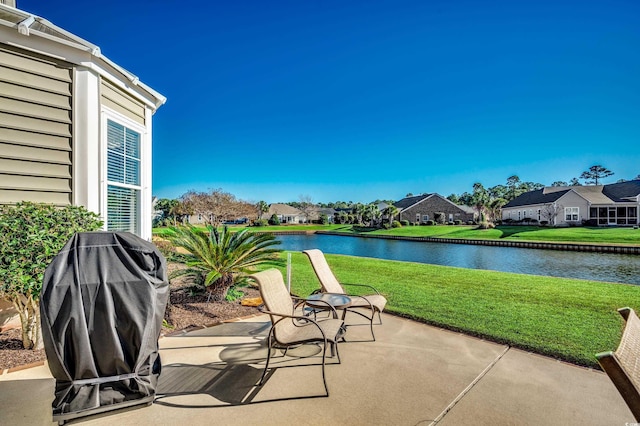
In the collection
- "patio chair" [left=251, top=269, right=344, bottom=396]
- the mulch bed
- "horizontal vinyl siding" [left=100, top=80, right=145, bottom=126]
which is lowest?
the mulch bed

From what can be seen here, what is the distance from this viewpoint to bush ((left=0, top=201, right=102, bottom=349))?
2.93 m

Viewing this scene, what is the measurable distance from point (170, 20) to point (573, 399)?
558 inches

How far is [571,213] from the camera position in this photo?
3425 centimetres

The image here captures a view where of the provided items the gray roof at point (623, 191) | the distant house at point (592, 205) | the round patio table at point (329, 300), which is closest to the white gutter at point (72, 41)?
the round patio table at point (329, 300)

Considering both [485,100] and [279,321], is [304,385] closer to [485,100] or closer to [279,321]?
[279,321]

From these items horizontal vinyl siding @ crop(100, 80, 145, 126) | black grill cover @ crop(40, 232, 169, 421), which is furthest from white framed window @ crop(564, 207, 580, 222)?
black grill cover @ crop(40, 232, 169, 421)

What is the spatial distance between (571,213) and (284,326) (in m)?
41.7

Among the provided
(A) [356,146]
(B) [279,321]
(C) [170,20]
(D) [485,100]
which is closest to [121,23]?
(C) [170,20]

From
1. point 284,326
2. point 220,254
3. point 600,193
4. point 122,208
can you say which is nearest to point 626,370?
point 284,326

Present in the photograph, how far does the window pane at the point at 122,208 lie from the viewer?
15.5 feet

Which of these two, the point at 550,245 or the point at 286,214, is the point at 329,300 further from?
the point at 286,214

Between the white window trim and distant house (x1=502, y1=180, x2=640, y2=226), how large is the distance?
40950 millimetres

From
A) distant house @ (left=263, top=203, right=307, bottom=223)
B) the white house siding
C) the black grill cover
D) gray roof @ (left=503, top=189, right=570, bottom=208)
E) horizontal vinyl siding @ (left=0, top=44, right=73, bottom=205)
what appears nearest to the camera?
the black grill cover

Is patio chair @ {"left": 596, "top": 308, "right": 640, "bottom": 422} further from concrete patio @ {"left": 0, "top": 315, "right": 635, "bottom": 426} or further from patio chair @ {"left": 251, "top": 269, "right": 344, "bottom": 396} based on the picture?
patio chair @ {"left": 251, "top": 269, "right": 344, "bottom": 396}
